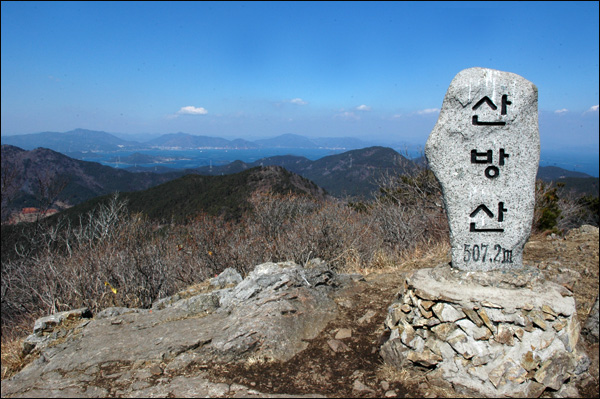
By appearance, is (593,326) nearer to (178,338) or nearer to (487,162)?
(487,162)

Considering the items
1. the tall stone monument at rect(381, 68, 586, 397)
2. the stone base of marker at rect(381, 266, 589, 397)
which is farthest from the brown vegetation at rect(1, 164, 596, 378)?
the stone base of marker at rect(381, 266, 589, 397)

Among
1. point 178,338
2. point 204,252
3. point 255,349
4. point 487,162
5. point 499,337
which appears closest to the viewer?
point 499,337

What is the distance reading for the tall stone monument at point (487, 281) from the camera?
3.59 metres

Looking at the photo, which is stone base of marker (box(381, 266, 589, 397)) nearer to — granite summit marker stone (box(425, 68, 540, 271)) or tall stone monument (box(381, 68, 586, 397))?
tall stone monument (box(381, 68, 586, 397))

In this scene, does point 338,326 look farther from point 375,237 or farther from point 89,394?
point 375,237

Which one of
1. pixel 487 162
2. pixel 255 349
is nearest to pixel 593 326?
pixel 487 162

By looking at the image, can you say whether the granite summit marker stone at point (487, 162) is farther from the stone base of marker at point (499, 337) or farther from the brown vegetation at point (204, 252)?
the brown vegetation at point (204, 252)

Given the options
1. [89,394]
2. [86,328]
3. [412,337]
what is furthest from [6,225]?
[412,337]

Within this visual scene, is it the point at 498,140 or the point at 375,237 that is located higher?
the point at 498,140

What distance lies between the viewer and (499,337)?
3.61 metres

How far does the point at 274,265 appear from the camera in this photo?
21.7 feet

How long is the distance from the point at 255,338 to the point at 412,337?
6.24ft

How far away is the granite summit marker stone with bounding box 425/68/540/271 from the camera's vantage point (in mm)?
4027

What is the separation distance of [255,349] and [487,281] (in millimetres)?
2844
